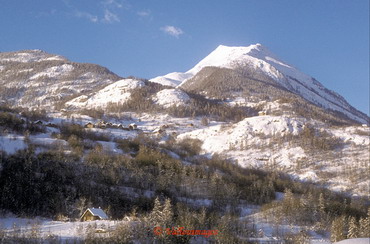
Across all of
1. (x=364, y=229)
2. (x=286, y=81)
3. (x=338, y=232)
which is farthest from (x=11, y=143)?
(x=286, y=81)

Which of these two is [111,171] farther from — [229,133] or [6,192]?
[229,133]

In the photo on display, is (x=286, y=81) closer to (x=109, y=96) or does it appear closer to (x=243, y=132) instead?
(x=109, y=96)

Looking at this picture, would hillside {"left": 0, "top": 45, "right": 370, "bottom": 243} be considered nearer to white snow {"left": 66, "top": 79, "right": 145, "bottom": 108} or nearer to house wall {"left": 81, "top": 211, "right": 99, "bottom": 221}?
house wall {"left": 81, "top": 211, "right": 99, "bottom": 221}

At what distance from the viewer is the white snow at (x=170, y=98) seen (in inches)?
3664

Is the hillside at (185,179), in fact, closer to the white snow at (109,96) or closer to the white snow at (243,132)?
the white snow at (243,132)

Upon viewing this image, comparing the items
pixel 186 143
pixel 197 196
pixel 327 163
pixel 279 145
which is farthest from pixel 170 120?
A: pixel 197 196

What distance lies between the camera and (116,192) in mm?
27297

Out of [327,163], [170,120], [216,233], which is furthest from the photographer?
[170,120]

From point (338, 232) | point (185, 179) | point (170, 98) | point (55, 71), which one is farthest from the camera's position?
point (55, 71)

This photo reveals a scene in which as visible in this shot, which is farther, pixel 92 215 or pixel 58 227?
pixel 92 215

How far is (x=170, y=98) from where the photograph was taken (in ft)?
313

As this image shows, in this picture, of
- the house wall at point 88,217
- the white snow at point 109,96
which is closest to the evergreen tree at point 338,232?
the house wall at point 88,217

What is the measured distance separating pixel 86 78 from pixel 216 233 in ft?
409

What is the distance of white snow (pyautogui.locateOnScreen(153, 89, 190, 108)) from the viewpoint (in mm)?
93062
